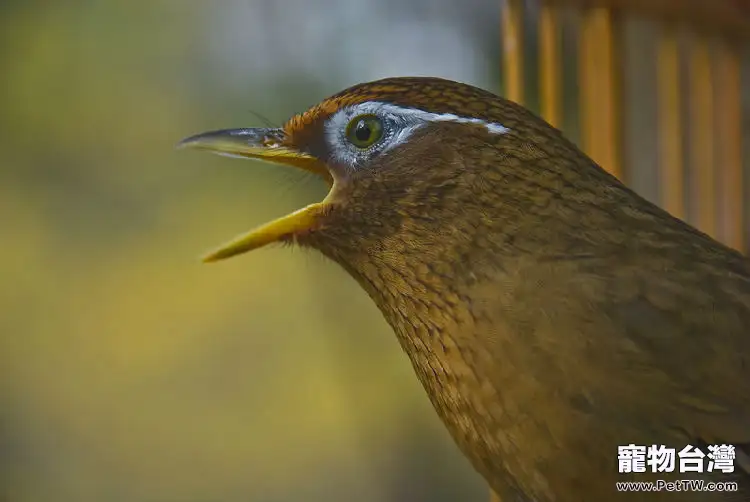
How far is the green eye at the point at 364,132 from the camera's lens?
1.00 meters

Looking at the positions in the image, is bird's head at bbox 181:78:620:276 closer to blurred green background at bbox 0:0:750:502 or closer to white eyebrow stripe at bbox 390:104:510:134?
white eyebrow stripe at bbox 390:104:510:134

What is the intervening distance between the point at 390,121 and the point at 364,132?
4cm

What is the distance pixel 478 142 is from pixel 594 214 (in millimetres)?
178

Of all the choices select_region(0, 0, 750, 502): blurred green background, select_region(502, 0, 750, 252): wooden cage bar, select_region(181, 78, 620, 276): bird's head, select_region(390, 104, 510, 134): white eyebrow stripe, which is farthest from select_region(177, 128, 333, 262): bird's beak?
select_region(0, 0, 750, 502): blurred green background

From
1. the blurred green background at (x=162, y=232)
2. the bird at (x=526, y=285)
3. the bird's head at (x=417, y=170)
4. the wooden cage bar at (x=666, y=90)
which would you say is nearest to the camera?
the bird at (x=526, y=285)

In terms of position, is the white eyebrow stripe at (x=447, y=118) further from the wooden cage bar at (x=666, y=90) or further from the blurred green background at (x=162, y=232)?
the blurred green background at (x=162, y=232)

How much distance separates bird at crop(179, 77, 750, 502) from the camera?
0.85 m

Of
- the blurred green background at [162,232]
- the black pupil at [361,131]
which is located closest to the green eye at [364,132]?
the black pupil at [361,131]

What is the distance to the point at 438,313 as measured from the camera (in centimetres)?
93

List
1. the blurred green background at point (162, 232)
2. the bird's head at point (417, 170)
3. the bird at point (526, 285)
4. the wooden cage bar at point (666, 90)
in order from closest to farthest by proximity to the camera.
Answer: the bird at point (526, 285), the bird's head at point (417, 170), the wooden cage bar at point (666, 90), the blurred green background at point (162, 232)

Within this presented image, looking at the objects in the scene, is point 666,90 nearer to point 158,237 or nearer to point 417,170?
point 417,170

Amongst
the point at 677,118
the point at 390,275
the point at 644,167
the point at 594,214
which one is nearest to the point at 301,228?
the point at 390,275

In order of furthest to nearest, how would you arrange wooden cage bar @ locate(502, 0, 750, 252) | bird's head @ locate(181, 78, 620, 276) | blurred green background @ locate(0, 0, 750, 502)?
blurred green background @ locate(0, 0, 750, 502) → wooden cage bar @ locate(502, 0, 750, 252) → bird's head @ locate(181, 78, 620, 276)

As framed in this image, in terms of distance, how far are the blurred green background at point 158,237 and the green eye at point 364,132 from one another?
36.6 inches
